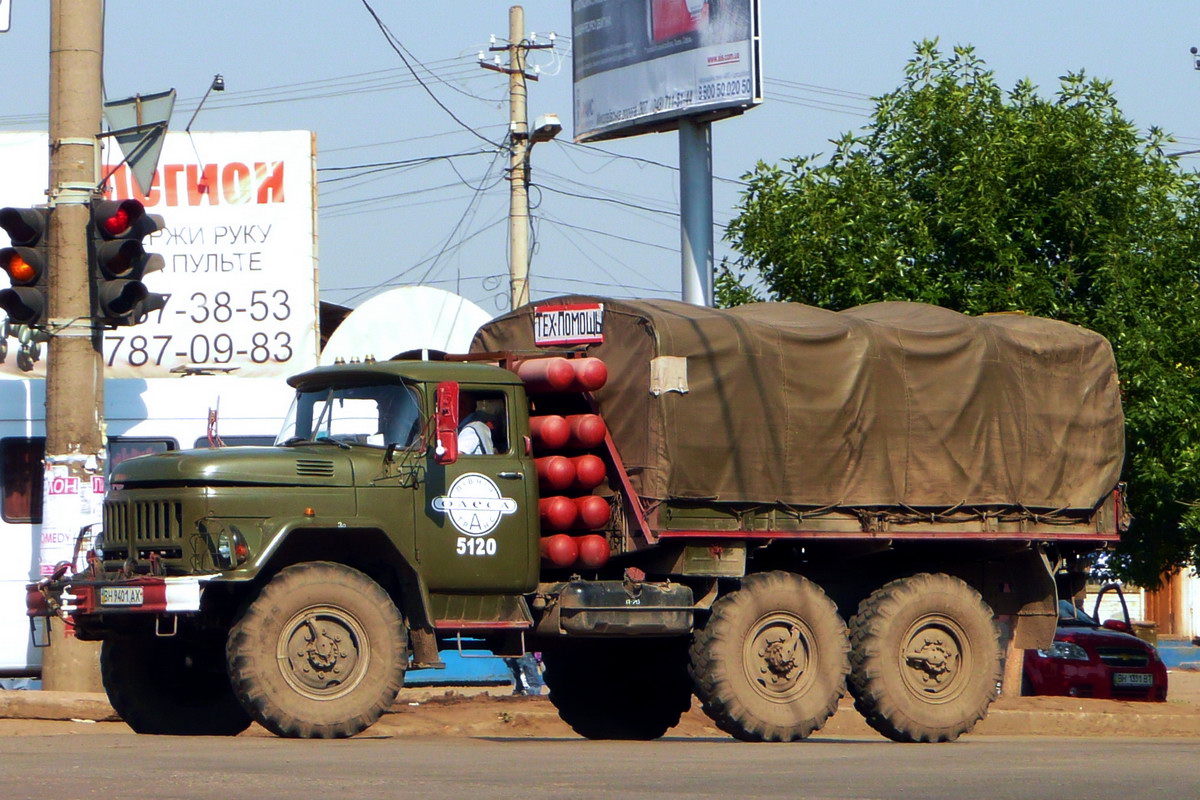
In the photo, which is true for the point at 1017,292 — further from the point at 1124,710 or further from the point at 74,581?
the point at 74,581

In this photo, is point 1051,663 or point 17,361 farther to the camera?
point 1051,663

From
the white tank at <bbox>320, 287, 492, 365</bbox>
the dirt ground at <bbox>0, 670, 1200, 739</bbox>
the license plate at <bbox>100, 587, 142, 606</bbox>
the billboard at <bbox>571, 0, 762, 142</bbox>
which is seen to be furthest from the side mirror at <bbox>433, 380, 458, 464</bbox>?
the billboard at <bbox>571, 0, 762, 142</bbox>

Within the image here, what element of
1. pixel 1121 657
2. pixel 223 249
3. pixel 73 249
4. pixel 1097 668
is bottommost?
pixel 1097 668

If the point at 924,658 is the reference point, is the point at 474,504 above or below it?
above

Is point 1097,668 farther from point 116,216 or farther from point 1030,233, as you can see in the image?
point 116,216

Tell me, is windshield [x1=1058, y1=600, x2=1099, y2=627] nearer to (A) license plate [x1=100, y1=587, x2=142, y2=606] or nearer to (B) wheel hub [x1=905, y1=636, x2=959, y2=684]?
(B) wheel hub [x1=905, y1=636, x2=959, y2=684]

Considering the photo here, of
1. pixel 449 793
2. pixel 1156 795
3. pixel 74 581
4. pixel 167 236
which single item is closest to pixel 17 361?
pixel 167 236

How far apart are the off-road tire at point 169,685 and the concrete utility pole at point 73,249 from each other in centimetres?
237

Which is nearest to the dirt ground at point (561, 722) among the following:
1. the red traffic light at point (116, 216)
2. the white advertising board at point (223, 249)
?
Result: the red traffic light at point (116, 216)

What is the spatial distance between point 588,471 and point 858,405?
2.13 meters

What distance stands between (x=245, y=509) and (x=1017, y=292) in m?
10.5

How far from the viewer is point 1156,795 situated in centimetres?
835

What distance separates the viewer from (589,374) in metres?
12.8

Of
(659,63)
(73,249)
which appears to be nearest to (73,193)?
(73,249)
